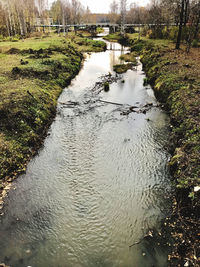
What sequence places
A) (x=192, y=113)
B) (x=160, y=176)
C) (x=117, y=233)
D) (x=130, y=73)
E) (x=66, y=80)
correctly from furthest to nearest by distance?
(x=130, y=73) → (x=66, y=80) → (x=192, y=113) → (x=160, y=176) → (x=117, y=233)

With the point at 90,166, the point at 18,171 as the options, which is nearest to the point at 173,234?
the point at 90,166

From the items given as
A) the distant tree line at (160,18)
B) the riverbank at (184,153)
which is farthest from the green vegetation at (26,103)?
the distant tree line at (160,18)

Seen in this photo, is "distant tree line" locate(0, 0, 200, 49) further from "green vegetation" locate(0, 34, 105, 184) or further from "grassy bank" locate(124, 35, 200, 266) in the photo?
"green vegetation" locate(0, 34, 105, 184)

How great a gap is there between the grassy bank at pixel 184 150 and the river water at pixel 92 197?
2.77ft

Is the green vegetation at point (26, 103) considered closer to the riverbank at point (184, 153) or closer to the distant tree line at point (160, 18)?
the riverbank at point (184, 153)

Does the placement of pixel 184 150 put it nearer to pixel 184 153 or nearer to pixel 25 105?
pixel 184 153

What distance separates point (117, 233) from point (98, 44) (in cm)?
6995

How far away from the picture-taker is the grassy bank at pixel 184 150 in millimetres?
8992

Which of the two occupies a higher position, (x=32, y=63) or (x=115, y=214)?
(x=32, y=63)

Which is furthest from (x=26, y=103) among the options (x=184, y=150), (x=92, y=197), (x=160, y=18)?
(x=160, y=18)

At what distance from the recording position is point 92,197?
40.1 feet

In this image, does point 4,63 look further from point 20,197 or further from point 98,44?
point 98,44

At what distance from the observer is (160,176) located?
13516 mm

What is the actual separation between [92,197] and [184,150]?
7236 millimetres
